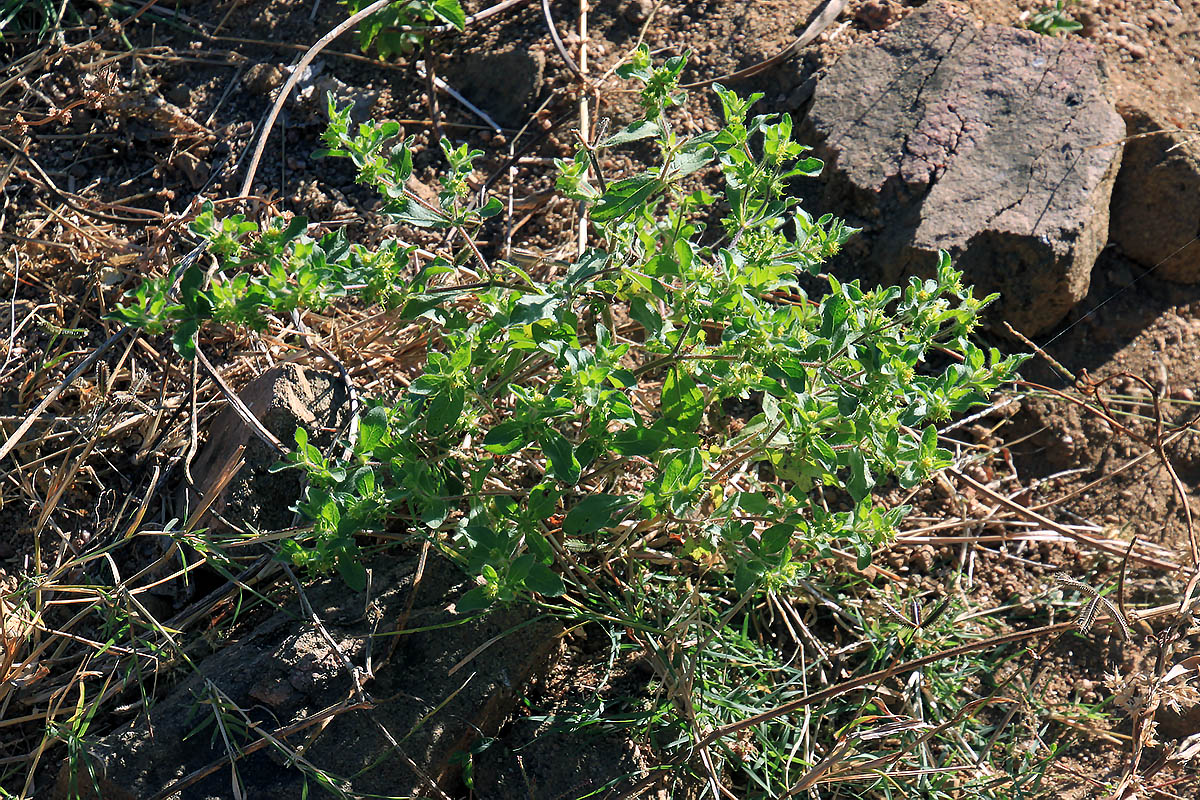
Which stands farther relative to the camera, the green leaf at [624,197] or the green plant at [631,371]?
the green leaf at [624,197]

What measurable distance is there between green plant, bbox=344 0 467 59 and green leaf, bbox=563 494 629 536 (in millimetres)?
2105

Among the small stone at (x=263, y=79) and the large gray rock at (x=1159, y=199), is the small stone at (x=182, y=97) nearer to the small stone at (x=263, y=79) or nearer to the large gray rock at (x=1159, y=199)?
the small stone at (x=263, y=79)

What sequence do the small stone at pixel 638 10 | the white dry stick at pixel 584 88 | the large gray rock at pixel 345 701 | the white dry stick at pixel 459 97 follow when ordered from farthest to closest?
the small stone at pixel 638 10
the white dry stick at pixel 459 97
the white dry stick at pixel 584 88
the large gray rock at pixel 345 701

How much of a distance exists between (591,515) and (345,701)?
0.79 metres

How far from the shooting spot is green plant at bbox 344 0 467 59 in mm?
3438

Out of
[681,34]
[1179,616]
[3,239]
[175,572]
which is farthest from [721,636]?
[3,239]

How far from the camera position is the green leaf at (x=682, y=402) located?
2041 mm

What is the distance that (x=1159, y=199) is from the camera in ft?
10.6

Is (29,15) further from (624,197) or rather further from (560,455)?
(560,455)

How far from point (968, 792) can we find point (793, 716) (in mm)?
478

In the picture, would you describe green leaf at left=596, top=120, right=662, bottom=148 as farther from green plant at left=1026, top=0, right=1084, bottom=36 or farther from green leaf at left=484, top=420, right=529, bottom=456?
green plant at left=1026, top=0, right=1084, bottom=36

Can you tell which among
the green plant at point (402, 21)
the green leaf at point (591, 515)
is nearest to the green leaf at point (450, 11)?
the green plant at point (402, 21)

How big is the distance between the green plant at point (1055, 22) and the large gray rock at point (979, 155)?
14 centimetres

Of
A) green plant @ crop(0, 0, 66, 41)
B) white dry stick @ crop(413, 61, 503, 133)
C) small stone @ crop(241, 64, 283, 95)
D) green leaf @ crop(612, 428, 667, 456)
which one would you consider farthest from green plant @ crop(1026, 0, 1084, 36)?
green plant @ crop(0, 0, 66, 41)
